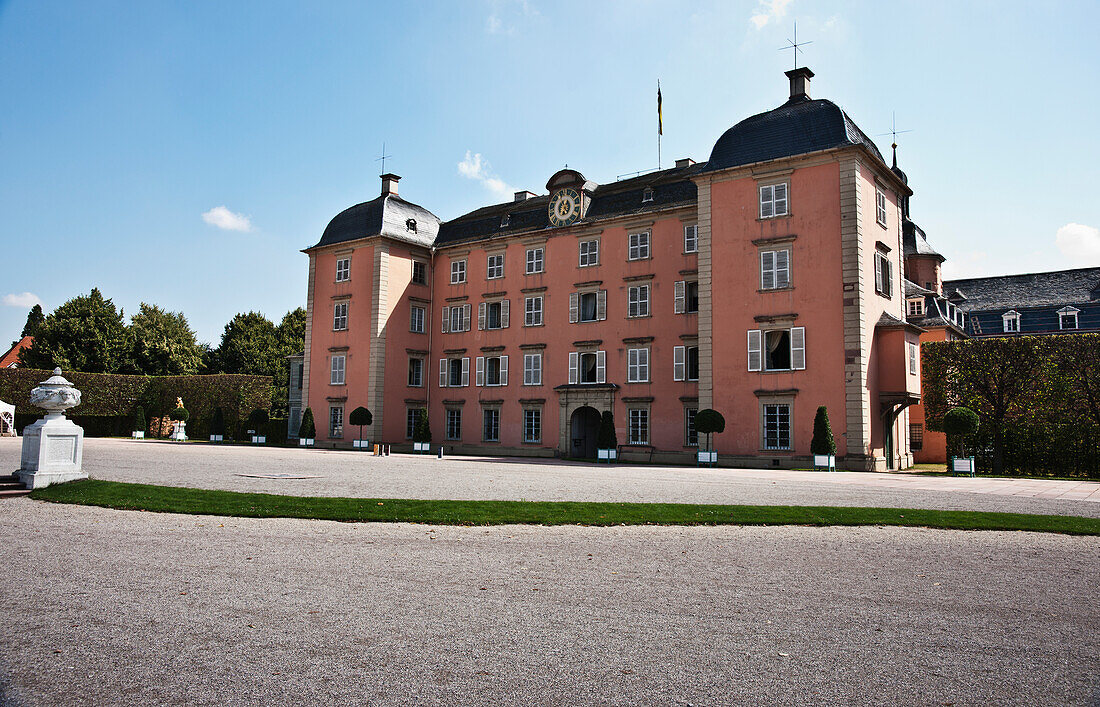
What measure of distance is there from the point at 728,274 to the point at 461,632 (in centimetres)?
2668

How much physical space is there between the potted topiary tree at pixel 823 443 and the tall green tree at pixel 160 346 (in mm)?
48873

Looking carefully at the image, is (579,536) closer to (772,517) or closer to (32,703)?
(772,517)

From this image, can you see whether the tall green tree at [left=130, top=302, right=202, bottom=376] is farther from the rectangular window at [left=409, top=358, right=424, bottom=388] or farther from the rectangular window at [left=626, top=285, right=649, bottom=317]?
the rectangular window at [left=626, top=285, right=649, bottom=317]

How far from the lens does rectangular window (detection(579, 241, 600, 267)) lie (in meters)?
36.3

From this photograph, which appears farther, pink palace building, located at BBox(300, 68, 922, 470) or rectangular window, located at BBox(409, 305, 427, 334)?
rectangular window, located at BBox(409, 305, 427, 334)

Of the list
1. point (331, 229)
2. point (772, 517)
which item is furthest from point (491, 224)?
point (772, 517)

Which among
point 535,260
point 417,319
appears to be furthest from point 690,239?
point 417,319

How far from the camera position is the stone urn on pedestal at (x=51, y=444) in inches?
565

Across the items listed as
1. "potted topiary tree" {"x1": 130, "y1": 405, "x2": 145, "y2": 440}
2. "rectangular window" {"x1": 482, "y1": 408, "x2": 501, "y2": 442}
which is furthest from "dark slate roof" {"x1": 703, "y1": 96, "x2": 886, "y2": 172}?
"potted topiary tree" {"x1": 130, "y1": 405, "x2": 145, "y2": 440}

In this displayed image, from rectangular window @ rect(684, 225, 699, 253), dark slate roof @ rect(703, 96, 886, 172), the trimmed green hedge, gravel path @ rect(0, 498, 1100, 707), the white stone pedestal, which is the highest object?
dark slate roof @ rect(703, 96, 886, 172)

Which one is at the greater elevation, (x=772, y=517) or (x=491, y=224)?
(x=491, y=224)

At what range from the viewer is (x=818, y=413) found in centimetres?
2714

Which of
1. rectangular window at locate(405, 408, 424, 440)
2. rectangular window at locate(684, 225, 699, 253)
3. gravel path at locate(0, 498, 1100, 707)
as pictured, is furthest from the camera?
rectangular window at locate(405, 408, 424, 440)

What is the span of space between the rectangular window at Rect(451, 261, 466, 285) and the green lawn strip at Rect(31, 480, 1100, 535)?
28.2 metres
